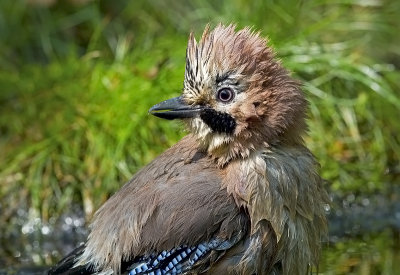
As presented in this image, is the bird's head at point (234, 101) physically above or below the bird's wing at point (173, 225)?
above

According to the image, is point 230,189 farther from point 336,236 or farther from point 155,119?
point 155,119

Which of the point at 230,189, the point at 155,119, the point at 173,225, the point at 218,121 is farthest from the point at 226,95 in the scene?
the point at 155,119

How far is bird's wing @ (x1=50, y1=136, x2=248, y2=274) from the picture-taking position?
481 centimetres

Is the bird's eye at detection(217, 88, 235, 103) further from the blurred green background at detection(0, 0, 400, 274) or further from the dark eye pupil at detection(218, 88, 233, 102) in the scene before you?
the blurred green background at detection(0, 0, 400, 274)

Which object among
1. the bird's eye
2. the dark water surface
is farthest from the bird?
the dark water surface

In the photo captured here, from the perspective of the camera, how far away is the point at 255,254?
473 centimetres

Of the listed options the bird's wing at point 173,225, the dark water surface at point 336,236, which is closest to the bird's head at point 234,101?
the bird's wing at point 173,225

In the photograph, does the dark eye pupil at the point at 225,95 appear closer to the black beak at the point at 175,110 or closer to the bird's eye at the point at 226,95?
the bird's eye at the point at 226,95

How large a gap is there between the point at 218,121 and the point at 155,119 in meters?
2.51

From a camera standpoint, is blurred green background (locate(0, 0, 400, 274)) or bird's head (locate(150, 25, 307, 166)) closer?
bird's head (locate(150, 25, 307, 166))

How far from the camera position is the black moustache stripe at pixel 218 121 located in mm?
4852

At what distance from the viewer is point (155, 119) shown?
24.1 ft

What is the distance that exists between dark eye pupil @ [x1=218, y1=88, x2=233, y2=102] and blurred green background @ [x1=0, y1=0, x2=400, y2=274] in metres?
1.55

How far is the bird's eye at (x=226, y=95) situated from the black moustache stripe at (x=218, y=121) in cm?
7
